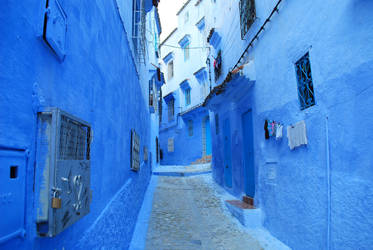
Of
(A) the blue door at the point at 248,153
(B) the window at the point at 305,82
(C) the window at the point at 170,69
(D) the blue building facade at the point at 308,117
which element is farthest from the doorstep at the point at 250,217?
(C) the window at the point at 170,69

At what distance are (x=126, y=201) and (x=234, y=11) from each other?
6.15m

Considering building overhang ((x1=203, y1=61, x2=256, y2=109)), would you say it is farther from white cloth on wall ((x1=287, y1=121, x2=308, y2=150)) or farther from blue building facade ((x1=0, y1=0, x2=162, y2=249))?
blue building facade ((x1=0, y1=0, x2=162, y2=249))

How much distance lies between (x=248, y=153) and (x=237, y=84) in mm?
1763

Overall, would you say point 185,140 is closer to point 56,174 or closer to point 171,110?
point 171,110

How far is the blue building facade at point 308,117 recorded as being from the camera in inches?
122

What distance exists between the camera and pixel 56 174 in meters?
1.57

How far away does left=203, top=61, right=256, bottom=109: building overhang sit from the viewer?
6.40 m

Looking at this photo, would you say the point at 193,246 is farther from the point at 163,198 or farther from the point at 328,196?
the point at 163,198

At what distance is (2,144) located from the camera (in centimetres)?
121

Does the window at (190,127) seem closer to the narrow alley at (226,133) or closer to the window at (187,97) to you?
the window at (187,97)

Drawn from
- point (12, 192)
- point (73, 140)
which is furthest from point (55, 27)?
point (12, 192)

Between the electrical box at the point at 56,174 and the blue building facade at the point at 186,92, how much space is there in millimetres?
14554

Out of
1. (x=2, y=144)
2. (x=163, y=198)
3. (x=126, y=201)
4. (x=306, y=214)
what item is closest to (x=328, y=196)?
(x=306, y=214)

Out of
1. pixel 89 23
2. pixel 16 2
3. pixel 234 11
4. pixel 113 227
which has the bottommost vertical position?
pixel 113 227
